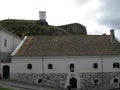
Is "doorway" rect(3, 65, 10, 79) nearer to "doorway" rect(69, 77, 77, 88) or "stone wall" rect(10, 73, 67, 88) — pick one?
"stone wall" rect(10, 73, 67, 88)

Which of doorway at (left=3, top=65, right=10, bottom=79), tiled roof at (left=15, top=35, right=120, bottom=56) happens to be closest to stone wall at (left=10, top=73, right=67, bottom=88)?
doorway at (left=3, top=65, right=10, bottom=79)


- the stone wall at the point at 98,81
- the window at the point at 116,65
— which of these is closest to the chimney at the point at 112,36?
the window at the point at 116,65

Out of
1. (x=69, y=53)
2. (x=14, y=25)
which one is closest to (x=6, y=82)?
(x=69, y=53)

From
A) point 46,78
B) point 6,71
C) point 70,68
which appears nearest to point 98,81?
point 70,68

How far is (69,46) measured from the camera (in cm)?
5725

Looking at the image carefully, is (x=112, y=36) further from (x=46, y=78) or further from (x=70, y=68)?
(x=46, y=78)

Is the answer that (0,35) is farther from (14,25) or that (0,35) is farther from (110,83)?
(14,25)

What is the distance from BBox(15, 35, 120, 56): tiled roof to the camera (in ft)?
180

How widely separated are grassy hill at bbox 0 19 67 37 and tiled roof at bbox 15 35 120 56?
26434 mm

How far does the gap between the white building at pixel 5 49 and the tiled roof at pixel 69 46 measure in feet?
11.3

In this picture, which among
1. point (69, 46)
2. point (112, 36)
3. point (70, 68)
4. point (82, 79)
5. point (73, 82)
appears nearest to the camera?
point (82, 79)

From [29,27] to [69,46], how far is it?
38655mm

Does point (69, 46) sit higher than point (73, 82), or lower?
higher

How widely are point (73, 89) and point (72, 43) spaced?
972 centimetres
